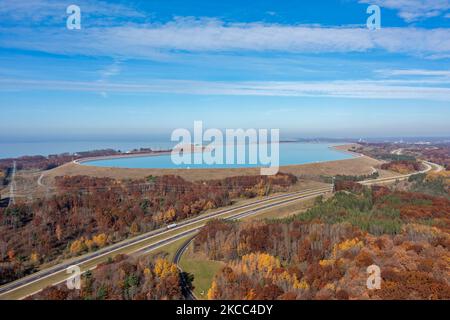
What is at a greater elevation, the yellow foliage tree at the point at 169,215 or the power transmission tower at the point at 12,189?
the power transmission tower at the point at 12,189

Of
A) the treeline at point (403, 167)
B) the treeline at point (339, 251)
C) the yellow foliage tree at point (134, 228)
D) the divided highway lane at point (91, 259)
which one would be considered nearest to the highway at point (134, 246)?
the divided highway lane at point (91, 259)

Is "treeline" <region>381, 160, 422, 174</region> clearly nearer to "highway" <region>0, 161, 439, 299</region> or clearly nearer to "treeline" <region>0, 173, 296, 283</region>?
"treeline" <region>0, 173, 296, 283</region>

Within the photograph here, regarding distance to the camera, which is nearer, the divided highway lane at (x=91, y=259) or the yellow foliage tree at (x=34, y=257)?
the divided highway lane at (x=91, y=259)

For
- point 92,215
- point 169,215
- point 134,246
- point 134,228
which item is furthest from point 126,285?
point 92,215

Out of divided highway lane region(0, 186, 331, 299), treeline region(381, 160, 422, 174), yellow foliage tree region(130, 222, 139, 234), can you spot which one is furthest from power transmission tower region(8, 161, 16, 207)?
treeline region(381, 160, 422, 174)

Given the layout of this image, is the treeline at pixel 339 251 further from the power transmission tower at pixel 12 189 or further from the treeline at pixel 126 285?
→ the power transmission tower at pixel 12 189
